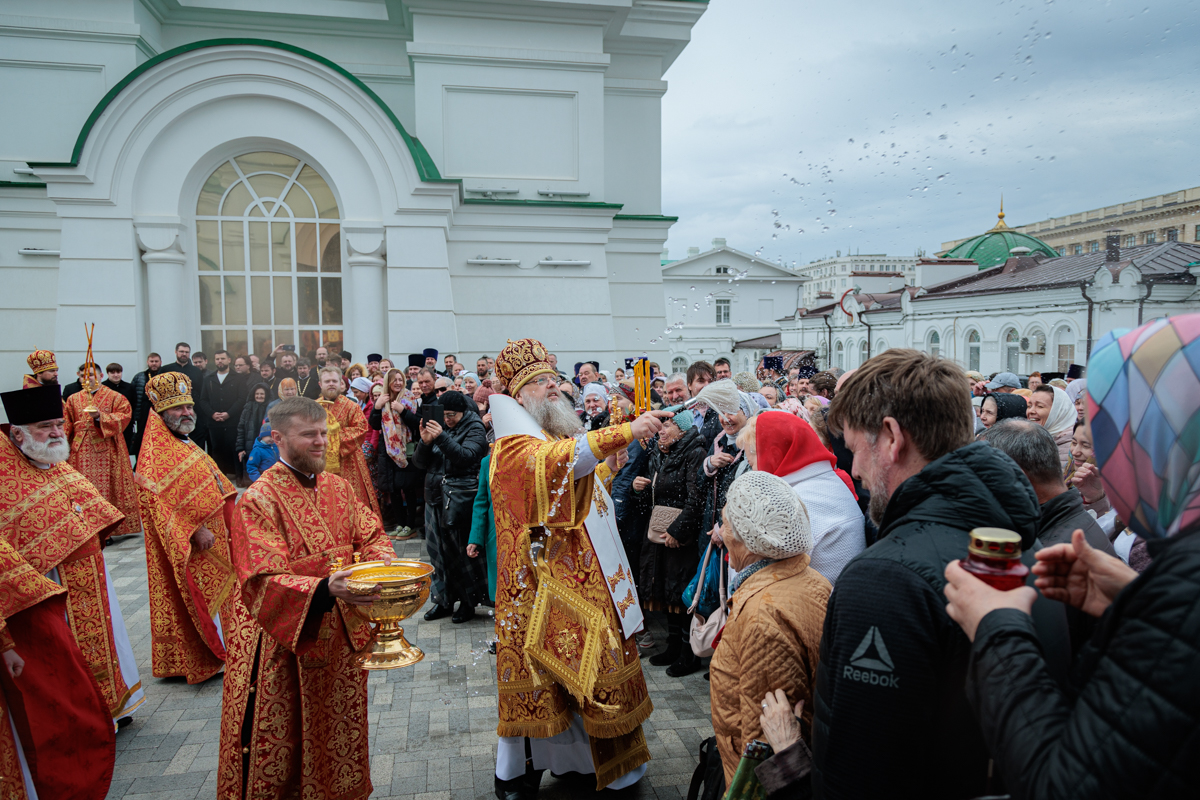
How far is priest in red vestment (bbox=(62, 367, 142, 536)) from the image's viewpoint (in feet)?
22.5

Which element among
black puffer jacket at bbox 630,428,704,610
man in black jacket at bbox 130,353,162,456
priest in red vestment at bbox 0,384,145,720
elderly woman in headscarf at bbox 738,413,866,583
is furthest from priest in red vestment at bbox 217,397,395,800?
man in black jacket at bbox 130,353,162,456

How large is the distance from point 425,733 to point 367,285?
968 centimetres

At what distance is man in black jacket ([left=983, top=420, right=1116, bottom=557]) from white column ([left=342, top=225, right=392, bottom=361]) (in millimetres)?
11203

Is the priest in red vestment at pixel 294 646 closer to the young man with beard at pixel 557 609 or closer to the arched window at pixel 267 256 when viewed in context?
the young man with beard at pixel 557 609

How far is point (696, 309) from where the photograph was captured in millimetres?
25094

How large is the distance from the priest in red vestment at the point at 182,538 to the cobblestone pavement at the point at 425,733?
30 cm

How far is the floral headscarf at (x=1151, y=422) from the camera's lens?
3.48 feet

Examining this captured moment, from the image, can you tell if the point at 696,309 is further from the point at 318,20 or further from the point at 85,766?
the point at 85,766

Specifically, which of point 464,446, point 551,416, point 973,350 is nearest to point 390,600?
point 551,416

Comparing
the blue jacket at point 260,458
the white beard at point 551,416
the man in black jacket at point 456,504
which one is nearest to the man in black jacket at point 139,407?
the blue jacket at point 260,458

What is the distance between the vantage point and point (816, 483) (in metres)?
2.95

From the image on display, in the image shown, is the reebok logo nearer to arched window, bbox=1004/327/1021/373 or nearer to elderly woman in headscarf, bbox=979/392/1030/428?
elderly woman in headscarf, bbox=979/392/1030/428

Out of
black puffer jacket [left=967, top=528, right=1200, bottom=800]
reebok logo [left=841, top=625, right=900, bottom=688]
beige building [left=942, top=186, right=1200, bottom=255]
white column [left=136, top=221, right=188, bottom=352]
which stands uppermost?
beige building [left=942, top=186, right=1200, bottom=255]

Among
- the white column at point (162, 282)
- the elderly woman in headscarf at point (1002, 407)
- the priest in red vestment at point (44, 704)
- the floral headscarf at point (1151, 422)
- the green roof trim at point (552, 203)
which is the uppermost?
the green roof trim at point (552, 203)
